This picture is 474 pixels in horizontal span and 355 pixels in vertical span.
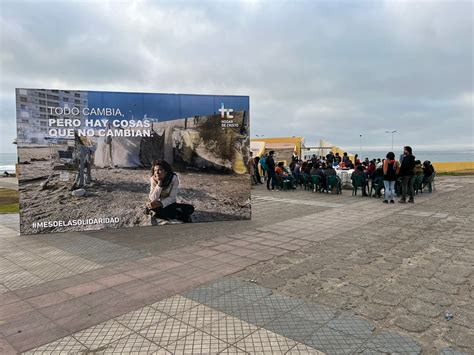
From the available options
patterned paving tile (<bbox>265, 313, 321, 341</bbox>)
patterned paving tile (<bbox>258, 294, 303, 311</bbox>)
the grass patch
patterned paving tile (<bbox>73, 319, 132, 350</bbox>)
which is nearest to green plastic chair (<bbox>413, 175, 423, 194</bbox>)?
patterned paving tile (<bbox>258, 294, 303, 311</bbox>)

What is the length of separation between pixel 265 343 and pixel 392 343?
1074 millimetres

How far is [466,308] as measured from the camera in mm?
3553

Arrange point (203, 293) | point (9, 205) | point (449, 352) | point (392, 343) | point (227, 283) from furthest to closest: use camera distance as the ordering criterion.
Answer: point (9, 205) → point (227, 283) → point (203, 293) → point (392, 343) → point (449, 352)

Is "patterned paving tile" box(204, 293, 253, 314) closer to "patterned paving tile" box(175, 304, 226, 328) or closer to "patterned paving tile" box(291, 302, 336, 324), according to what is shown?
"patterned paving tile" box(175, 304, 226, 328)

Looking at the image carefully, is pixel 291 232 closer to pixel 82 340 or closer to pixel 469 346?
pixel 469 346

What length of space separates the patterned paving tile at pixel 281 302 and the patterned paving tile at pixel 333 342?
543 mm

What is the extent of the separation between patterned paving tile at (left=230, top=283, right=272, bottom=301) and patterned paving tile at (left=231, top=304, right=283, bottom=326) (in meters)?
0.25

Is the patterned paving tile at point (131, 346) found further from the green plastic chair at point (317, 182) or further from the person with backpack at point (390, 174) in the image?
the green plastic chair at point (317, 182)

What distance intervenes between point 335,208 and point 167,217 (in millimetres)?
5030

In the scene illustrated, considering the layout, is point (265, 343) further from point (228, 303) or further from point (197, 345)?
point (228, 303)

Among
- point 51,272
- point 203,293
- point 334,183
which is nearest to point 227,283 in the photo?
point 203,293

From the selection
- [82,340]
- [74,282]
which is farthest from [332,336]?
[74,282]

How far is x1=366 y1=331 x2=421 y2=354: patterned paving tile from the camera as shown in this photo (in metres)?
2.82

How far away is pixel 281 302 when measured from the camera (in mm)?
3756
